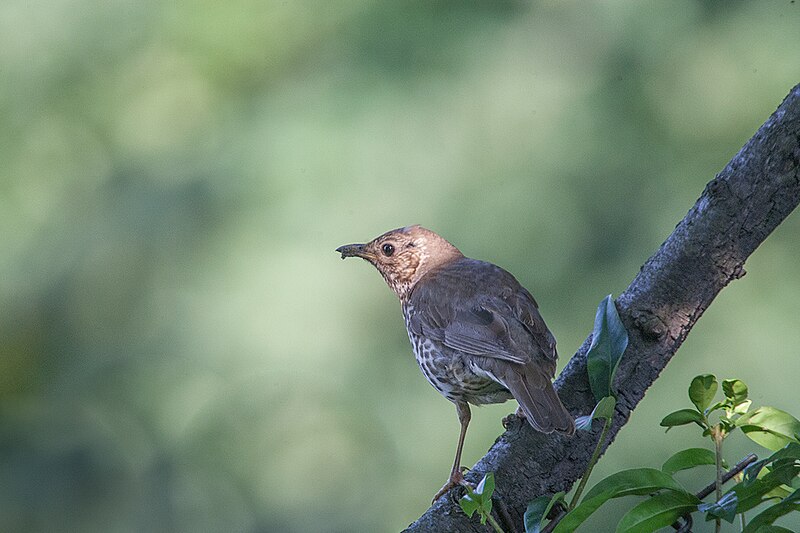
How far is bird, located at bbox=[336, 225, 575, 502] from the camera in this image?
Answer: 2250 mm

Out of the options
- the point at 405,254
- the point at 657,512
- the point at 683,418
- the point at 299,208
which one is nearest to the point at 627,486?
the point at 657,512

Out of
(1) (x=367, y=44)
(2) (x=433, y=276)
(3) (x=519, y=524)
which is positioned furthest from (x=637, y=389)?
(1) (x=367, y=44)

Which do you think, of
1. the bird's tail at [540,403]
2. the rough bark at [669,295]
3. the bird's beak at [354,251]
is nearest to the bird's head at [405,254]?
the bird's beak at [354,251]

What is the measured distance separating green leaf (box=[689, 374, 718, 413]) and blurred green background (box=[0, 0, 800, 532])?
2355 millimetres

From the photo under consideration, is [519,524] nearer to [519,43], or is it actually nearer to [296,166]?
[296,166]

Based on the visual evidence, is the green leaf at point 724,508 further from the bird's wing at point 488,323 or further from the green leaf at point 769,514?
the bird's wing at point 488,323

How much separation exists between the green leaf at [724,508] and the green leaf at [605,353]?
347 millimetres

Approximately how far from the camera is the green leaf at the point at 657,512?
1433 mm

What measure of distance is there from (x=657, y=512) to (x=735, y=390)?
267mm

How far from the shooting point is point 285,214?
14.6 ft

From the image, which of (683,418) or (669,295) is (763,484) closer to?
(683,418)

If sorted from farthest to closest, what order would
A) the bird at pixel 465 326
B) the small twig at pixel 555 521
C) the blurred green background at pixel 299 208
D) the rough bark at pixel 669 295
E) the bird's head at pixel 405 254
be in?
1. the blurred green background at pixel 299 208
2. the bird's head at pixel 405 254
3. the bird at pixel 465 326
4. the rough bark at pixel 669 295
5. the small twig at pixel 555 521

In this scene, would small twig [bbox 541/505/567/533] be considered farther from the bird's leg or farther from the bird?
the bird's leg

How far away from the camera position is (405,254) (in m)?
2.76
